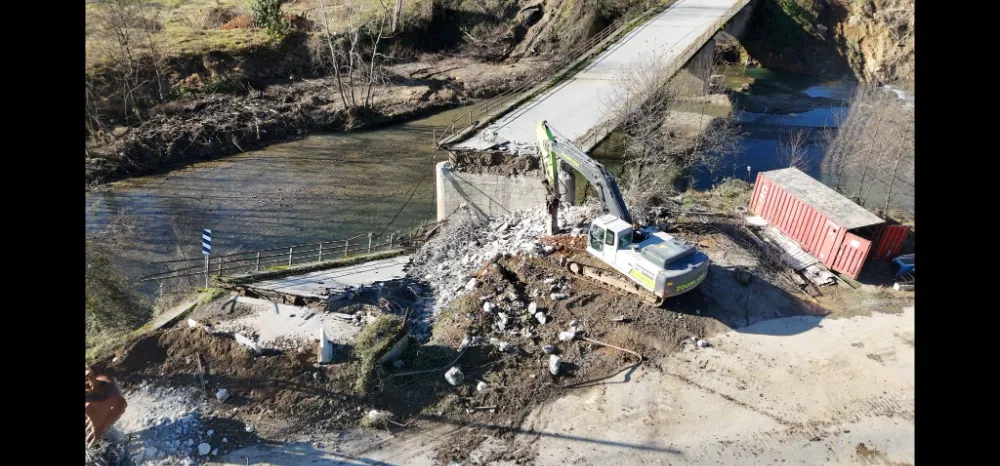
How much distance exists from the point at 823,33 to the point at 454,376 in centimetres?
4552

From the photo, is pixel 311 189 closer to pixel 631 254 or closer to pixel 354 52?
pixel 354 52

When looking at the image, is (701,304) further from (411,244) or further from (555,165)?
(411,244)

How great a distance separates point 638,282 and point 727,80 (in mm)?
34232

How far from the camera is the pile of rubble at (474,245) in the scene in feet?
59.6

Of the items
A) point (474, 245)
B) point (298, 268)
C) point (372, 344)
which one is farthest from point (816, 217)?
point (298, 268)

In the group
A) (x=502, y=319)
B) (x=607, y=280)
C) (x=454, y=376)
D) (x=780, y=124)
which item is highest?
(x=780, y=124)

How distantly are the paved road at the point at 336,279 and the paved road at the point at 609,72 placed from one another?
6.25 metres

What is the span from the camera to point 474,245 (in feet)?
66.1

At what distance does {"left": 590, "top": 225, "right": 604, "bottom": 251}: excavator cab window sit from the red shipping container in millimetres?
7575

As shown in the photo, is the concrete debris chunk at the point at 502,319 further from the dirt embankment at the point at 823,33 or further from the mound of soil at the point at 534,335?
the dirt embankment at the point at 823,33

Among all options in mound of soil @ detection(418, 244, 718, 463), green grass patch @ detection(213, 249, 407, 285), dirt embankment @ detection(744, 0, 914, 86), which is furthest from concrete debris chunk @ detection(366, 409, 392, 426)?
dirt embankment @ detection(744, 0, 914, 86)

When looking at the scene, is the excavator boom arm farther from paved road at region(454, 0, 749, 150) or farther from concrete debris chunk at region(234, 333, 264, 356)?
concrete debris chunk at region(234, 333, 264, 356)

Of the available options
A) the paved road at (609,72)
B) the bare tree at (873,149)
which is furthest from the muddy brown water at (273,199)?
the bare tree at (873,149)

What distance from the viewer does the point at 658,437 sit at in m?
12.7
